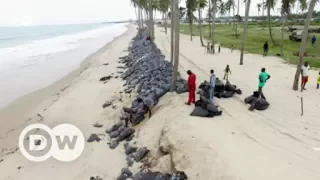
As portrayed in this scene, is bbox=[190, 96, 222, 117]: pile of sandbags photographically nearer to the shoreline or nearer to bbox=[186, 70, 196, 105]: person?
bbox=[186, 70, 196, 105]: person

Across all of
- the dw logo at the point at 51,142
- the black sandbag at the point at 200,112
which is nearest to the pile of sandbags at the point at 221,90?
the black sandbag at the point at 200,112

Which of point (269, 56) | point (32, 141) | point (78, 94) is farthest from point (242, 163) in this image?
point (269, 56)

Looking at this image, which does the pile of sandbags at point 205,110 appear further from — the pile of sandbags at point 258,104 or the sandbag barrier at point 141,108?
the sandbag barrier at point 141,108

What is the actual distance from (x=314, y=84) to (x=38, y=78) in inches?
850

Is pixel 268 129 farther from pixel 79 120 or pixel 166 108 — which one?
pixel 79 120

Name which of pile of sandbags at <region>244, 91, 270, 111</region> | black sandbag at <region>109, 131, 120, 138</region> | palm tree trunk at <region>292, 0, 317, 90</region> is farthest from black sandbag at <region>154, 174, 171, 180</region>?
palm tree trunk at <region>292, 0, 317, 90</region>

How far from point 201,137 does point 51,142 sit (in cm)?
670

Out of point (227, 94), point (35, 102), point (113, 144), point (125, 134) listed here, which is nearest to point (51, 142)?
point (113, 144)

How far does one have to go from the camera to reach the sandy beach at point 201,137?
27.7 feet

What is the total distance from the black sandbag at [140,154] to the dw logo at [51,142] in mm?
2505

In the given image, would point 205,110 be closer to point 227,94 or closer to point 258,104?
point 258,104

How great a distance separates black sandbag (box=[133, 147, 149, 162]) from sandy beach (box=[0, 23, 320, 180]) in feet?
0.79

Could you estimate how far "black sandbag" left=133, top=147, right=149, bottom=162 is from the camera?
1054 cm

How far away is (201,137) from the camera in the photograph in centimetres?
988
